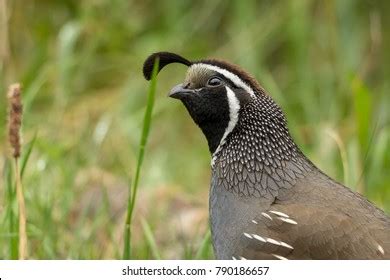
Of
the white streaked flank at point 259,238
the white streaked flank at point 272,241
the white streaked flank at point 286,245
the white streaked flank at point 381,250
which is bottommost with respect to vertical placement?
the white streaked flank at point 381,250

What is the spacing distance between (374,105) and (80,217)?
113 inches

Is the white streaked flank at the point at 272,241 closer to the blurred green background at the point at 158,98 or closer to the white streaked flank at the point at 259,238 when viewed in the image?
the white streaked flank at the point at 259,238

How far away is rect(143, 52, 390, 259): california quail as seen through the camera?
3627 millimetres

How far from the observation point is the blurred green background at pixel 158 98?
4.94m

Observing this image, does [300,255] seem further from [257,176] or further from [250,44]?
[250,44]

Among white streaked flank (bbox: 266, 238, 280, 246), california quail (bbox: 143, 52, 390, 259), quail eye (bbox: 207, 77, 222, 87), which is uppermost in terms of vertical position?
quail eye (bbox: 207, 77, 222, 87)

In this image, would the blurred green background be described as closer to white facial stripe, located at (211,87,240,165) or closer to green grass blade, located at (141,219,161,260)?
green grass blade, located at (141,219,161,260)

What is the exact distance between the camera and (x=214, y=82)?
4051 millimetres

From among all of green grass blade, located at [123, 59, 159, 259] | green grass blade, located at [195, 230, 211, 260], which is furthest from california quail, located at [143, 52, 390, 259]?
green grass blade, located at [123, 59, 159, 259]

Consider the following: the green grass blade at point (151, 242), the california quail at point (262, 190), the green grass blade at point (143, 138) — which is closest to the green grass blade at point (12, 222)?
the green grass blade at point (143, 138)

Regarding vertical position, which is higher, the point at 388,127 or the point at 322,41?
the point at 322,41

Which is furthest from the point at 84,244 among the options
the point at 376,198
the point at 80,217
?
the point at 376,198

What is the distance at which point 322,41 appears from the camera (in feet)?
24.2

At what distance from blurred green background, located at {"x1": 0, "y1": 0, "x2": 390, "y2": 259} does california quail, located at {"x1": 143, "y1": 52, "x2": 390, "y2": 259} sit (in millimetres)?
584
